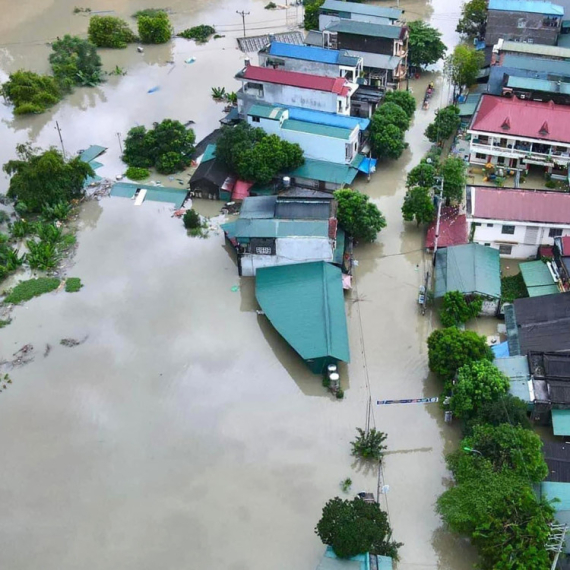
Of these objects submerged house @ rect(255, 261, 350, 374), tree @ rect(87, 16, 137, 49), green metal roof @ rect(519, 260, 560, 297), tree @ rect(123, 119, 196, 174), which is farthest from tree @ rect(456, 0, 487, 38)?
submerged house @ rect(255, 261, 350, 374)

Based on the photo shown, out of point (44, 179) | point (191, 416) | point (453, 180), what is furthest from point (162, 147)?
point (191, 416)

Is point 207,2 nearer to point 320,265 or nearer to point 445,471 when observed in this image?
point 320,265

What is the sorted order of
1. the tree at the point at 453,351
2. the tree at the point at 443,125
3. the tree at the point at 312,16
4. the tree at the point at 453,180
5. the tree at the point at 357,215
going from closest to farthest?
the tree at the point at 453,351, the tree at the point at 357,215, the tree at the point at 453,180, the tree at the point at 443,125, the tree at the point at 312,16

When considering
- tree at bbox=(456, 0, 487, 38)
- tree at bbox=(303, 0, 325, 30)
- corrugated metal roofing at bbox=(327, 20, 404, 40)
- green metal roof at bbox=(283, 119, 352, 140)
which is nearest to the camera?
green metal roof at bbox=(283, 119, 352, 140)

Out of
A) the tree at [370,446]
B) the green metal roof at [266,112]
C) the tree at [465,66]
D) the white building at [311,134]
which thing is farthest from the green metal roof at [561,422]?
the tree at [465,66]

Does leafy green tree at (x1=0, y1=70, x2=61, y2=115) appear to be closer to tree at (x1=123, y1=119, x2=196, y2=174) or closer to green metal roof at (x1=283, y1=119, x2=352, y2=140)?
tree at (x1=123, y1=119, x2=196, y2=174)

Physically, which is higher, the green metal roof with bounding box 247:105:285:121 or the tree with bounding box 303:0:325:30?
the tree with bounding box 303:0:325:30

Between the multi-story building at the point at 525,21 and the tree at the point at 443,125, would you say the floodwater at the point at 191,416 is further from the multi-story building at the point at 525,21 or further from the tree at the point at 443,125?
the multi-story building at the point at 525,21

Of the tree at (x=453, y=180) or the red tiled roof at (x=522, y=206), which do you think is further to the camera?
the tree at (x=453, y=180)
